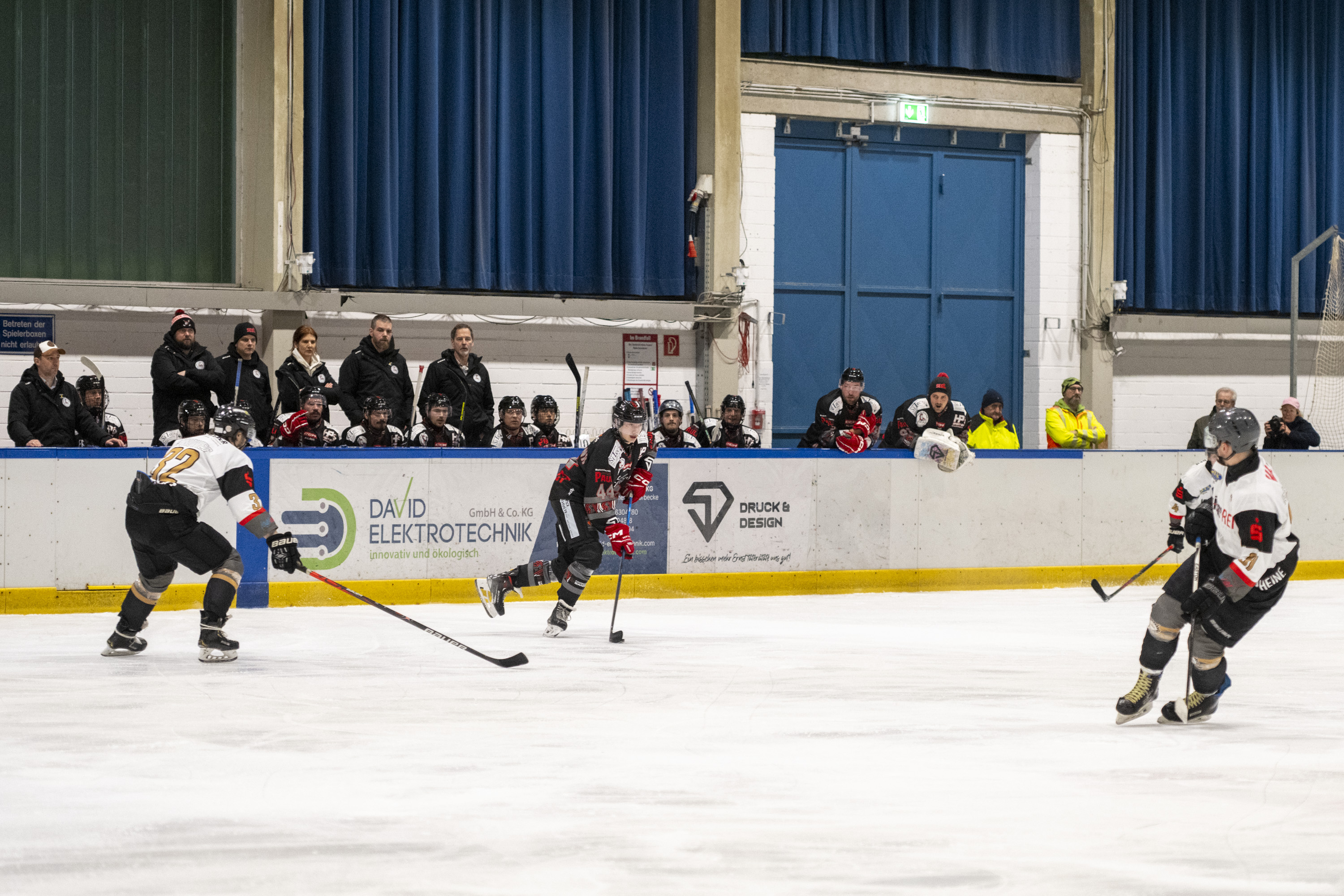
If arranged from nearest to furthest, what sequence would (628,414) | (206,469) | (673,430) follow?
1. (206,469)
2. (628,414)
3. (673,430)

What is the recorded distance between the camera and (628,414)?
8.08m

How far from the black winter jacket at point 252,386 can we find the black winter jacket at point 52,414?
94 cm

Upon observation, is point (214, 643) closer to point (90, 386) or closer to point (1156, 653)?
point (90, 386)

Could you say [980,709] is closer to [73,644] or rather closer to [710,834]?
[710,834]

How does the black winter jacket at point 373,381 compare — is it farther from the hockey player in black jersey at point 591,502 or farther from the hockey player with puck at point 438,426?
the hockey player in black jersey at point 591,502

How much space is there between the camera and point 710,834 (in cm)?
403

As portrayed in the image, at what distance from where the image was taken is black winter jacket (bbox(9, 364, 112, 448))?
31.2ft

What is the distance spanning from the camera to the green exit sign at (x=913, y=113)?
14.8 m

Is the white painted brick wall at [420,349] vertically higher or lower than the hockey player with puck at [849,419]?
higher

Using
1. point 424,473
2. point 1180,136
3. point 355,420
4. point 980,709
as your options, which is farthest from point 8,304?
point 1180,136

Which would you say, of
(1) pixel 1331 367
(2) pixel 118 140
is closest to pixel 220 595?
(2) pixel 118 140

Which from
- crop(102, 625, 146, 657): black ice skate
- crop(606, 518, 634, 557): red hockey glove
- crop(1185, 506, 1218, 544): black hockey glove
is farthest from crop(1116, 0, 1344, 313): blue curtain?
crop(102, 625, 146, 657): black ice skate

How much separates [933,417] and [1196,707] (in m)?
5.26

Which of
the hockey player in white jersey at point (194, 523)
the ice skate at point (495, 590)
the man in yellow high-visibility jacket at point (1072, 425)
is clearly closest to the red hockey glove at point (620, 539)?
the ice skate at point (495, 590)
